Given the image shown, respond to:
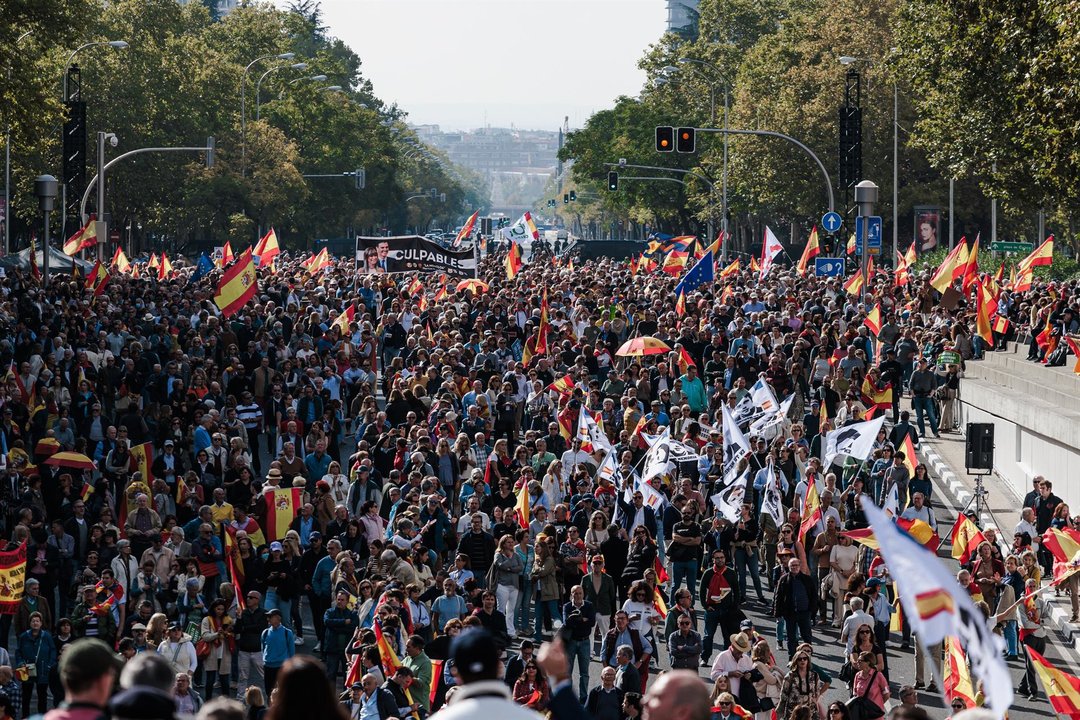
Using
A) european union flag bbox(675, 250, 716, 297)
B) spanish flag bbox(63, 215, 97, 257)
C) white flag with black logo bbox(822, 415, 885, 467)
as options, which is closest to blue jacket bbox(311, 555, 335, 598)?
white flag with black logo bbox(822, 415, 885, 467)

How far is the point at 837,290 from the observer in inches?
1555

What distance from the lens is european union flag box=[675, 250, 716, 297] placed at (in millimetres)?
33844

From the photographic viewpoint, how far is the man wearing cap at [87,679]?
206 inches

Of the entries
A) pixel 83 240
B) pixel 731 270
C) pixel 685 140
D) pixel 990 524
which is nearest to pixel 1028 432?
pixel 990 524

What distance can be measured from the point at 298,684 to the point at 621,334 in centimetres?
2606

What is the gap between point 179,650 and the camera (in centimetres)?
1418

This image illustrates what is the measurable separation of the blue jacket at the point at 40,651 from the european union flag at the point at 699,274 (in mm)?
20257

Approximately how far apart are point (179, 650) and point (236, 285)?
603 inches

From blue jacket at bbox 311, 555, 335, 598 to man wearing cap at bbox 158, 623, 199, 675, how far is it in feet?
6.34

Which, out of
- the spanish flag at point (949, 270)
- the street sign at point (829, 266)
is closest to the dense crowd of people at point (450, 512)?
the spanish flag at point (949, 270)

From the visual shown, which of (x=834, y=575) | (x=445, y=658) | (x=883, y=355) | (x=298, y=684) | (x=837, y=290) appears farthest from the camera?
(x=837, y=290)

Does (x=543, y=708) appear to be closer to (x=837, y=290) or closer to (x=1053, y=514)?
(x=1053, y=514)

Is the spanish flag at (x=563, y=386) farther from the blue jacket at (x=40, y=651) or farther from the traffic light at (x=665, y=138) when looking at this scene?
the traffic light at (x=665, y=138)

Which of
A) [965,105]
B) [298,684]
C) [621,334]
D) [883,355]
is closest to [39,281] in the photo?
[621,334]
